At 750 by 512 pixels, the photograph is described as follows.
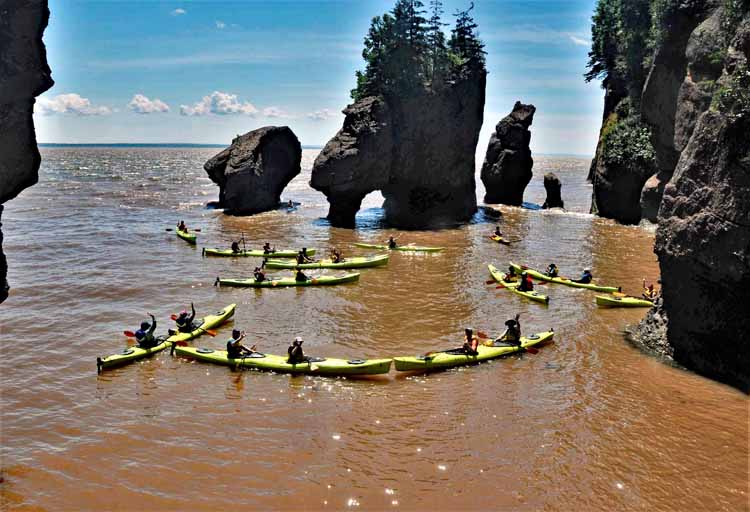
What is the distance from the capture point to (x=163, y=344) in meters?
20.1

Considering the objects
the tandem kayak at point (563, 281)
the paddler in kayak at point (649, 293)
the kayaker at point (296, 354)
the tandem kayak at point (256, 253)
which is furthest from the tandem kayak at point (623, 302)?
the tandem kayak at point (256, 253)

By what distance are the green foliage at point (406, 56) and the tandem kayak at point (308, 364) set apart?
31.6 m

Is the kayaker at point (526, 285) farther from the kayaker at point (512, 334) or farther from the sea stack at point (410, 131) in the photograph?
the sea stack at point (410, 131)

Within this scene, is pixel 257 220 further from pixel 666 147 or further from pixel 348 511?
pixel 348 511

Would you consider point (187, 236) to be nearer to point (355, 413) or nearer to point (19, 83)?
point (355, 413)

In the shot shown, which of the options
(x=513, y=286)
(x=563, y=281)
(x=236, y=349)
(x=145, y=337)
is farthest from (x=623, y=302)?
(x=145, y=337)

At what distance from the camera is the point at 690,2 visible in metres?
29.8

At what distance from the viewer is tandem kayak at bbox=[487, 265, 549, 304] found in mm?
25939

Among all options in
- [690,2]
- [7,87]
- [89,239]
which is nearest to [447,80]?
[690,2]

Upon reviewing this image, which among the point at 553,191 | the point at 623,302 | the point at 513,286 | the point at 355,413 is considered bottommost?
the point at 355,413

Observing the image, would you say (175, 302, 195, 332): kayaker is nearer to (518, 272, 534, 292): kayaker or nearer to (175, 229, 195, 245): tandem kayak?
(518, 272, 534, 292): kayaker

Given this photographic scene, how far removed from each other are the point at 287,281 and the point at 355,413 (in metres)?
14.4

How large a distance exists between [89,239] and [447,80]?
1187 inches

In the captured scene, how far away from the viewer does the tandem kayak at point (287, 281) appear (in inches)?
1129
